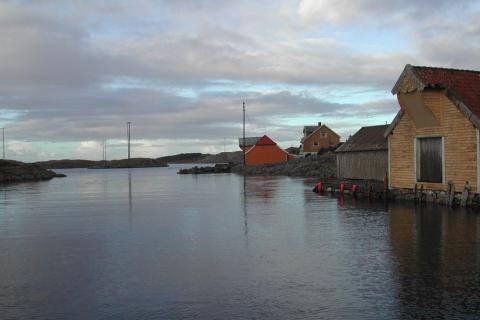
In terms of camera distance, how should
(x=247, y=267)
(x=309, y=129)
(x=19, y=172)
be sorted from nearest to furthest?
(x=247, y=267), (x=19, y=172), (x=309, y=129)

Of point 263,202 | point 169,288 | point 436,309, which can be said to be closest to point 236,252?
point 169,288

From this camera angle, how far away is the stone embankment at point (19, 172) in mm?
82750

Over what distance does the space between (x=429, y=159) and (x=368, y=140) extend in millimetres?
17014

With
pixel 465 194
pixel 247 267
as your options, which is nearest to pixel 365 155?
pixel 465 194

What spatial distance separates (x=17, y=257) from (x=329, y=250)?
8.95 m

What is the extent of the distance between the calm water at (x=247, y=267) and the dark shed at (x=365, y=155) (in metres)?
17.4

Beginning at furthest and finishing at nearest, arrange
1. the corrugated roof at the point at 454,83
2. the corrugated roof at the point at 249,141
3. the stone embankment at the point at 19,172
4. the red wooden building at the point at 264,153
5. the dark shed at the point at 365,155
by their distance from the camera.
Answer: the corrugated roof at the point at 249,141 < the red wooden building at the point at 264,153 < the stone embankment at the point at 19,172 < the dark shed at the point at 365,155 < the corrugated roof at the point at 454,83

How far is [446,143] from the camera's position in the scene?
83.7ft

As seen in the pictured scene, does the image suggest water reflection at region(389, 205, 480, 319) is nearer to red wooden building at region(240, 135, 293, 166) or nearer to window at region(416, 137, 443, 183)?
window at region(416, 137, 443, 183)

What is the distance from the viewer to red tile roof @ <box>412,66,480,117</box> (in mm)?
25016

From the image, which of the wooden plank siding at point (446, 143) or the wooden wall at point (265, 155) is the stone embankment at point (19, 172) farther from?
the wooden plank siding at point (446, 143)

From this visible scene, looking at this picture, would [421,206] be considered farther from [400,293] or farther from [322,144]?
[322,144]

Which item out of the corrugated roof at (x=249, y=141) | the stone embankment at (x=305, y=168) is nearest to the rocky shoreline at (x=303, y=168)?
the stone embankment at (x=305, y=168)

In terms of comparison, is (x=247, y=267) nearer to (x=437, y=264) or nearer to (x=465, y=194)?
(x=437, y=264)
